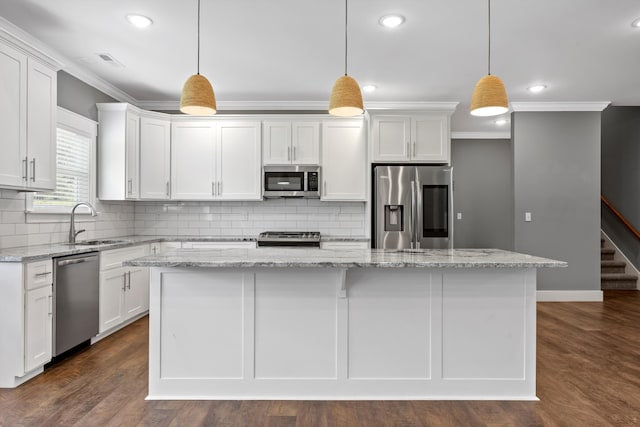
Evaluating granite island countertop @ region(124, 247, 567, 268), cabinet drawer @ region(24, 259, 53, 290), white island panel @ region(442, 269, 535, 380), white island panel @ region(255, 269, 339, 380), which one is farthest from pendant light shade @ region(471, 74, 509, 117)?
cabinet drawer @ region(24, 259, 53, 290)

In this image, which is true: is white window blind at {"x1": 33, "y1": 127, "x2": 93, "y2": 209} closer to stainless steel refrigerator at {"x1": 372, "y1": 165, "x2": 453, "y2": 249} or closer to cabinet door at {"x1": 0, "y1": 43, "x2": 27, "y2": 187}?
Answer: cabinet door at {"x1": 0, "y1": 43, "x2": 27, "y2": 187}

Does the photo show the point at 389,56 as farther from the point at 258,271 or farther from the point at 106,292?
the point at 106,292

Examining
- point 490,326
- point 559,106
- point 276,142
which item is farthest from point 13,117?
point 559,106

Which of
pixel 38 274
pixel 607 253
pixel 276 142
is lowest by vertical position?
pixel 607 253

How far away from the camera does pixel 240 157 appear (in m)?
5.19

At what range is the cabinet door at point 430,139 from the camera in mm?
5172

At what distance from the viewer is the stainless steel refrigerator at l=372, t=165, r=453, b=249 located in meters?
4.98

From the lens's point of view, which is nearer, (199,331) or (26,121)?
(199,331)

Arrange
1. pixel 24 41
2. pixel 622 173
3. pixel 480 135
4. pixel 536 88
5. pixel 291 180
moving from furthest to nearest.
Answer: pixel 480 135, pixel 622 173, pixel 291 180, pixel 536 88, pixel 24 41

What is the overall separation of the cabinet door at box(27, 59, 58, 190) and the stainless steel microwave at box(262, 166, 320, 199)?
233 centimetres

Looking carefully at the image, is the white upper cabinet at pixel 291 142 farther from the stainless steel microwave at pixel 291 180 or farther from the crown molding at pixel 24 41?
the crown molding at pixel 24 41

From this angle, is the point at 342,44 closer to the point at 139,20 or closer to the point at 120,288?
the point at 139,20

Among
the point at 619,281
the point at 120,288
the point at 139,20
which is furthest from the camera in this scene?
the point at 619,281

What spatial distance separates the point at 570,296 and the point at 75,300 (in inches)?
226
